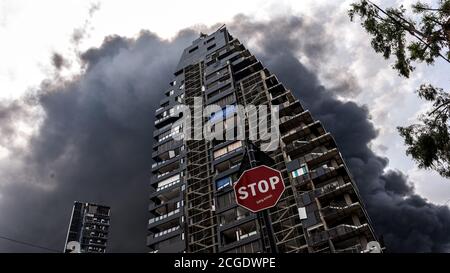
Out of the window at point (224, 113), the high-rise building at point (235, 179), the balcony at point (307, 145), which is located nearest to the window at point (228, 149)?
the high-rise building at point (235, 179)

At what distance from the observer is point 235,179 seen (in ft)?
188

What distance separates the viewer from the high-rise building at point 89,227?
122m

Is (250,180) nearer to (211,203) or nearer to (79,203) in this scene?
(211,203)

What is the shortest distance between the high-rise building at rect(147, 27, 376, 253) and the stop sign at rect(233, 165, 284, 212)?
1133 inches

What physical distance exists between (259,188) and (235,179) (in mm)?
48309

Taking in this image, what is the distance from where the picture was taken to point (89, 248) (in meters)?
124

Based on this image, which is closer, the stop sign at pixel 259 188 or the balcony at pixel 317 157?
the stop sign at pixel 259 188

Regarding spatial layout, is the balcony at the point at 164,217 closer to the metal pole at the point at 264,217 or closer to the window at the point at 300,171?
the window at the point at 300,171

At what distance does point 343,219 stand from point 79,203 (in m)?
98.1

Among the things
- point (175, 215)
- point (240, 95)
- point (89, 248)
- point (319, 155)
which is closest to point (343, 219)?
point (319, 155)

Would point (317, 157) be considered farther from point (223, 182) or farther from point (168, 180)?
point (168, 180)

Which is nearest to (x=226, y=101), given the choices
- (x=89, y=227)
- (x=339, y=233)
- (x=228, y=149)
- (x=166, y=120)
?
(x=228, y=149)

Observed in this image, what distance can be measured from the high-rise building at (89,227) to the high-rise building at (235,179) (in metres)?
59.8

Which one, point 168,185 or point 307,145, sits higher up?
point 168,185
